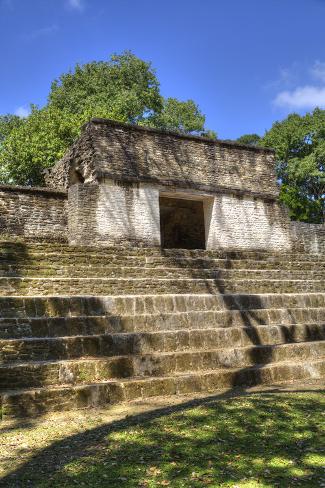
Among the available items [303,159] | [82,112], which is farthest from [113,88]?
[303,159]

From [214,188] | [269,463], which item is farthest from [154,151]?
[269,463]

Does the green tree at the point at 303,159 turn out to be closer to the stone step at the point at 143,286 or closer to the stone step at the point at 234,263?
the stone step at the point at 234,263

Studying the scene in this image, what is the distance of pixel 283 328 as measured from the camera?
7.55 metres

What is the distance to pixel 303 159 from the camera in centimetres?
2822

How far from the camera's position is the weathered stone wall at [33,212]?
1116 centimetres

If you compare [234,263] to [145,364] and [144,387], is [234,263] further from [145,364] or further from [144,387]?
[144,387]

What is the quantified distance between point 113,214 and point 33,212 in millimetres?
2060

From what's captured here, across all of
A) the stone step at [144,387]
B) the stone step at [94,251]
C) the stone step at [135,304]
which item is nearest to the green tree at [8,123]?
the stone step at [94,251]

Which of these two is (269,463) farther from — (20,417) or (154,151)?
(154,151)

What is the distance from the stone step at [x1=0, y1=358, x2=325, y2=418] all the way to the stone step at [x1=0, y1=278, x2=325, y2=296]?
96.1 inches

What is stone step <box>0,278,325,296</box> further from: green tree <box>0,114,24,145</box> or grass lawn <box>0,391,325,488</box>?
green tree <box>0,114,24,145</box>

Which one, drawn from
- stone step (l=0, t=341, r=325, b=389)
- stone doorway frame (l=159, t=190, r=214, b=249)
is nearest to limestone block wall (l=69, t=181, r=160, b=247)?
stone doorway frame (l=159, t=190, r=214, b=249)

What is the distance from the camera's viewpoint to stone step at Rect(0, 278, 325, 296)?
724 centimetres

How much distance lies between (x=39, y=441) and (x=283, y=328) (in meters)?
4.69
